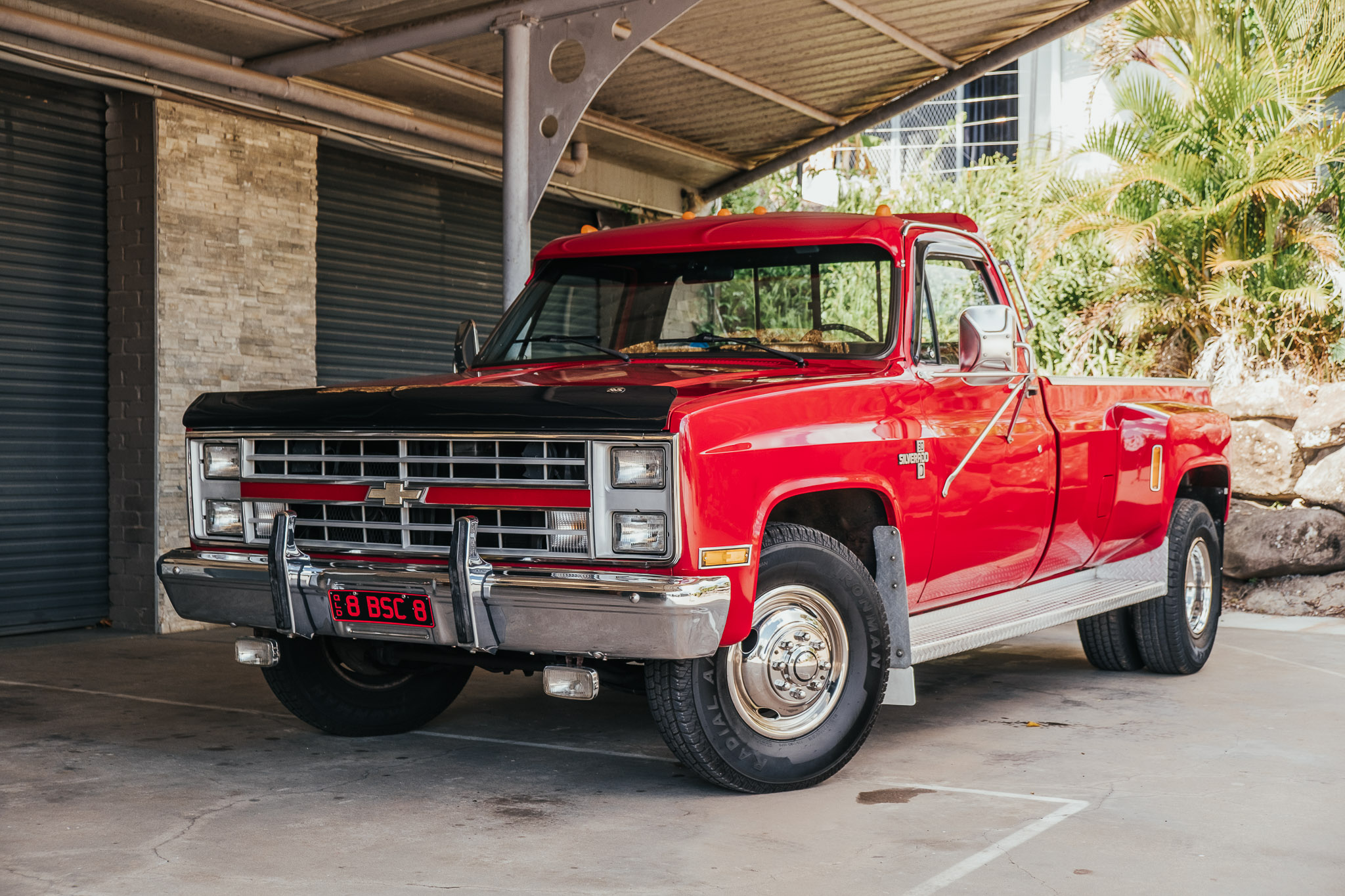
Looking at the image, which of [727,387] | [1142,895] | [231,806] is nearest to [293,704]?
[231,806]

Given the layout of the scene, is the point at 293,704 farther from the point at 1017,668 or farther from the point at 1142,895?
the point at 1017,668

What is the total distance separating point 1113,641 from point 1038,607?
1688 millimetres

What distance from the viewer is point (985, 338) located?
5680 mm

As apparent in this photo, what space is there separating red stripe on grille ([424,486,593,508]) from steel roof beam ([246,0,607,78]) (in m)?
4.46

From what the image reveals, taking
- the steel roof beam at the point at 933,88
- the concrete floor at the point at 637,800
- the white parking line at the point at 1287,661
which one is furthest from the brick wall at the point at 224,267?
the white parking line at the point at 1287,661

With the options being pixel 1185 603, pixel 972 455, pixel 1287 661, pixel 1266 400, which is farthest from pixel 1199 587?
pixel 1266 400

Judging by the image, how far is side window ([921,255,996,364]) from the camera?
599 centimetres

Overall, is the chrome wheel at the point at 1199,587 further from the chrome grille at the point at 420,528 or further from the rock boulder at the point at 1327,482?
the chrome grille at the point at 420,528

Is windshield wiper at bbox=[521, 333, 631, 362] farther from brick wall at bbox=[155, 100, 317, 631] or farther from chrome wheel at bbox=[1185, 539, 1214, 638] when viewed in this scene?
brick wall at bbox=[155, 100, 317, 631]

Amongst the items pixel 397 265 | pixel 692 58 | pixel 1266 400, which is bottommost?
pixel 1266 400

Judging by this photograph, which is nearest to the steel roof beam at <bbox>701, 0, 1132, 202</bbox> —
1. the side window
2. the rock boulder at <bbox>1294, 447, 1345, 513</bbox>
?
the rock boulder at <bbox>1294, 447, 1345, 513</bbox>

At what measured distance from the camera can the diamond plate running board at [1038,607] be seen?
18.3 feet

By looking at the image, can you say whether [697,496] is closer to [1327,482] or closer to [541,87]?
[541,87]

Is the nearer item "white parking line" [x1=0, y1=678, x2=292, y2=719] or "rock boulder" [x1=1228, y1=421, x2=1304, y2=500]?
"white parking line" [x1=0, y1=678, x2=292, y2=719]
